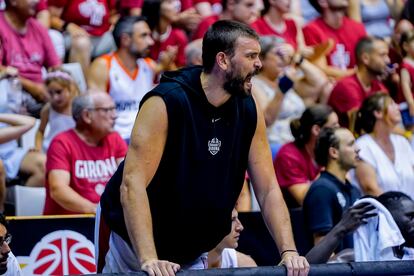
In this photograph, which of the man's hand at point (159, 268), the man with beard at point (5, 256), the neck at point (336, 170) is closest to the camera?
the man's hand at point (159, 268)

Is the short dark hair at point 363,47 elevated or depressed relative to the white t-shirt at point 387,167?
elevated

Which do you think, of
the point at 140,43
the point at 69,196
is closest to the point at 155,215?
the point at 69,196

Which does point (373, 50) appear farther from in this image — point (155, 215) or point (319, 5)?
point (155, 215)

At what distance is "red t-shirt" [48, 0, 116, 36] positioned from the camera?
1020 cm

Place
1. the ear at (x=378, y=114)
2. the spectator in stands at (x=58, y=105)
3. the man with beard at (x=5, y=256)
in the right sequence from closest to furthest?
the man with beard at (x=5, y=256)
the ear at (x=378, y=114)
the spectator in stands at (x=58, y=105)

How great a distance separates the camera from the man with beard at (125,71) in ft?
30.5

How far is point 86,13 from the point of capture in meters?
10.2

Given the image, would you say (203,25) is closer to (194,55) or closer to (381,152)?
(194,55)

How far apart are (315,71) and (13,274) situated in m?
4.90

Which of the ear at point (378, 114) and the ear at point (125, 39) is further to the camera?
the ear at point (125, 39)

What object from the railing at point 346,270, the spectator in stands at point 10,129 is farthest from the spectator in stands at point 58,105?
the railing at point 346,270

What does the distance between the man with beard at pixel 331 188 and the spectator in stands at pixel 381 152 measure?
654mm

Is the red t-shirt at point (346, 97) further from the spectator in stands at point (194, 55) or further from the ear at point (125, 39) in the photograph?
the ear at point (125, 39)

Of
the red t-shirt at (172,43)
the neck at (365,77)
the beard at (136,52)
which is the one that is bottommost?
the neck at (365,77)
